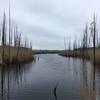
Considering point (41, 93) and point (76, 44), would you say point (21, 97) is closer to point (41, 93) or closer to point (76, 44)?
point (41, 93)

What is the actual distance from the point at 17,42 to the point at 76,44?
21.9 meters

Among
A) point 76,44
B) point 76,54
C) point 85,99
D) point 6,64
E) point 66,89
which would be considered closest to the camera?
point 85,99

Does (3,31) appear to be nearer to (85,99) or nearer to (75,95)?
(75,95)

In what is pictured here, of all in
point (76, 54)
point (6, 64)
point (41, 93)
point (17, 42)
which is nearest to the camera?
point (41, 93)

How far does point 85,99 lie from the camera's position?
20.1 ft

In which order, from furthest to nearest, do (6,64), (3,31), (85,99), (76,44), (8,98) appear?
(76,44) → (3,31) → (6,64) → (8,98) → (85,99)

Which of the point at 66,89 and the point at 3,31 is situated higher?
the point at 3,31

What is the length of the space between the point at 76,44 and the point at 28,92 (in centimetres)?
4006

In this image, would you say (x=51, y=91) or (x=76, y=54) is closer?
(x=51, y=91)

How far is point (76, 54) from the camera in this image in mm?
42688

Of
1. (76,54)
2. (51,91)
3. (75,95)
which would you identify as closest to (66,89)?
(51,91)

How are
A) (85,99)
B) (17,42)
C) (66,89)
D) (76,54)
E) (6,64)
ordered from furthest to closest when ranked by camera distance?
(76,54)
(17,42)
(6,64)
(66,89)
(85,99)

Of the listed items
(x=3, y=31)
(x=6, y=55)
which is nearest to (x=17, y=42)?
(x=3, y=31)

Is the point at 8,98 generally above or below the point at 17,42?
below
